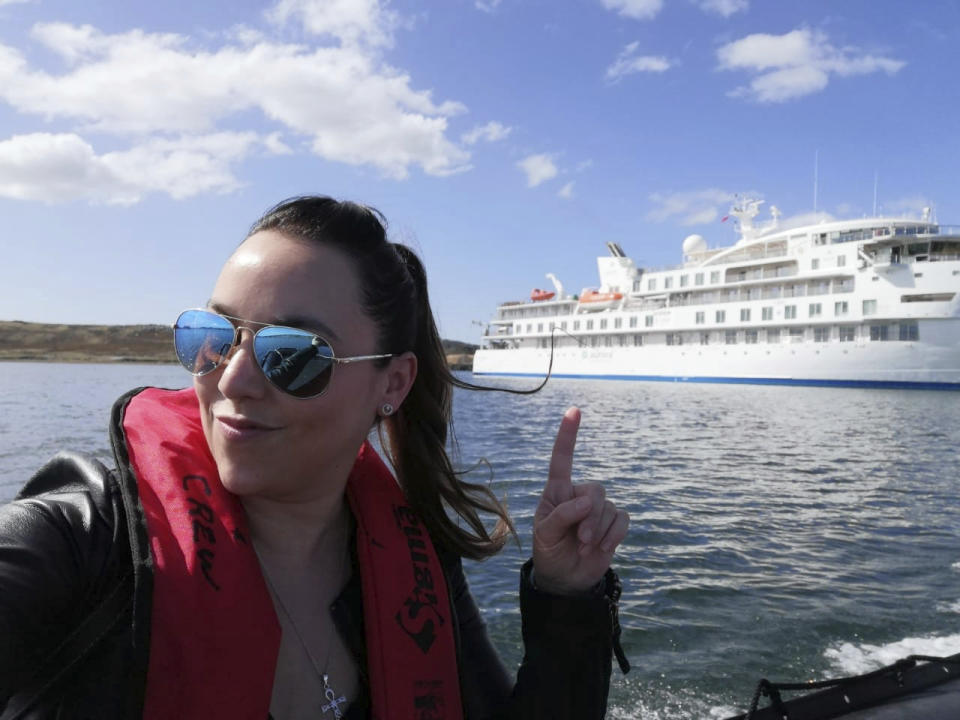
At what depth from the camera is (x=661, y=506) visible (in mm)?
7777

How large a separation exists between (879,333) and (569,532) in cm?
3714

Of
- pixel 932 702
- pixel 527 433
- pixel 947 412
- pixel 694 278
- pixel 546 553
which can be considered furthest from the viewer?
pixel 694 278

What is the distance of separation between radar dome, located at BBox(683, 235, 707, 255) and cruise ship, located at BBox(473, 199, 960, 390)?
2.9 inches

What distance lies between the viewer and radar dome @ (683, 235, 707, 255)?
4731 centimetres

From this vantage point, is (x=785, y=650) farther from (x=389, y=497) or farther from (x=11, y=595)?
(x=11, y=595)

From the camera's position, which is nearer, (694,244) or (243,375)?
(243,375)

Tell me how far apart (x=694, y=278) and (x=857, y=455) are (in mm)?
33653

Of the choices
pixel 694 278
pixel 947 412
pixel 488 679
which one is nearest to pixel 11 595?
pixel 488 679

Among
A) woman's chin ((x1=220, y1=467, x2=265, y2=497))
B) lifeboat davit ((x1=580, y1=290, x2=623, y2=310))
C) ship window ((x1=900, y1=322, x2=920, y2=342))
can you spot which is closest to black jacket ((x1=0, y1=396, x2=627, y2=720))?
woman's chin ((x1=220, y1=467, x2=265, y2=497))

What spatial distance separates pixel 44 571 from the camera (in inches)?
36.1

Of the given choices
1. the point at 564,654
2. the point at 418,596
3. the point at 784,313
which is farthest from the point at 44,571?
the point at 784,313

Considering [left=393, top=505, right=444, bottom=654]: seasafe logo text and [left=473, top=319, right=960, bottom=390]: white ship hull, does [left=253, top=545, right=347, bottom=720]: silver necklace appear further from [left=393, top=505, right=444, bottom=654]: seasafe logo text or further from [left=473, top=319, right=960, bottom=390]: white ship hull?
[left=473, top=319, right=960, bottom=390]: white ship hull

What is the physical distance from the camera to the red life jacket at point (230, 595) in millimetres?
1042

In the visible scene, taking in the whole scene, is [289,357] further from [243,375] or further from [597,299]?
[597,299]
